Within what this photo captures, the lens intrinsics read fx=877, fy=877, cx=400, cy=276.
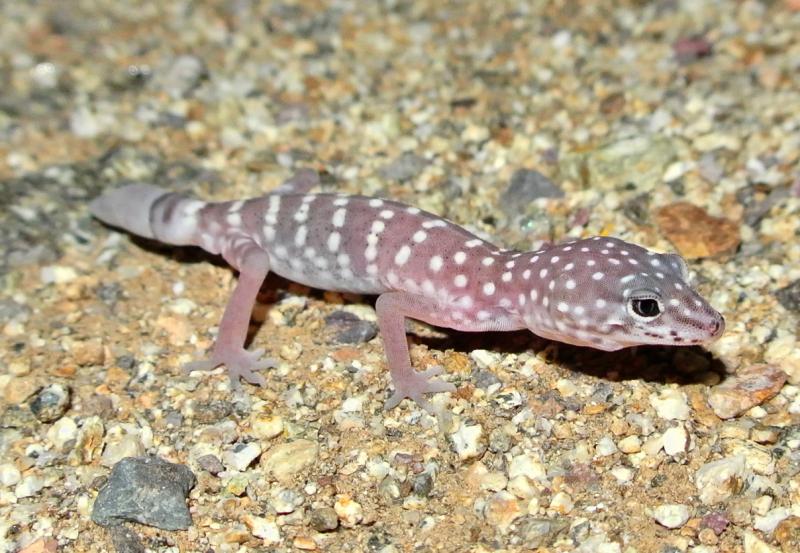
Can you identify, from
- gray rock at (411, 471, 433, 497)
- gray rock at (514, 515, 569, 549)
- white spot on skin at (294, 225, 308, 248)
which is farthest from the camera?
white spot on skin at (294, 225, 308, 248)

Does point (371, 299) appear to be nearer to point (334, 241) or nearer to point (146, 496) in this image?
point (334, 241)

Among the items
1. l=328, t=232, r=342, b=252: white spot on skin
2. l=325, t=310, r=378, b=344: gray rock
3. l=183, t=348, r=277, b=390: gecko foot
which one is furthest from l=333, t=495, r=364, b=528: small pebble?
l=328, t=232, r=342, b=252: white spot on skin

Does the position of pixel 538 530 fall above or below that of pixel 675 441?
below

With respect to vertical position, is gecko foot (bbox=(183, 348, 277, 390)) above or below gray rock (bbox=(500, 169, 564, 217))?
below

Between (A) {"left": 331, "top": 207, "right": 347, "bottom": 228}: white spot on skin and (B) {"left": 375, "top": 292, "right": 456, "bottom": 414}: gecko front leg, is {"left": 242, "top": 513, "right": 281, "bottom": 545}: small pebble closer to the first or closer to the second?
(B) {"left": 375, "top": 292, "right": 456, "bottom": 414}: gecko front leg

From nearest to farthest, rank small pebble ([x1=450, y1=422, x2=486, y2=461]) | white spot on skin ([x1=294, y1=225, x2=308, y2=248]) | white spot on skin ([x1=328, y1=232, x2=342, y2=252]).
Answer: small pebble ([x1=450, y1=422, x2=486, y2=461]) < white spot on skin ([x1=328, y1=232, x2=342, y2=252]) < white spot on skin ([x1=294, y1=225, x2=308, y2=248])

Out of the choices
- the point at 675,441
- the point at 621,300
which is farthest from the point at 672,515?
the point at 621,300

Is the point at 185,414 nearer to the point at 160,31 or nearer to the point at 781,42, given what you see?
the point at 160,31

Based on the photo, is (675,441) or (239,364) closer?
(675,441)

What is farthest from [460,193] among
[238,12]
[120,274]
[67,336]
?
[238,12]
